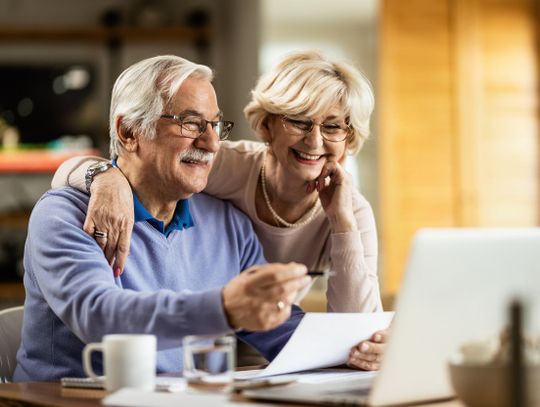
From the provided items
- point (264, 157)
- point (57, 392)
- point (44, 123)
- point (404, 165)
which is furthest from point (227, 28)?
point (57, 392)

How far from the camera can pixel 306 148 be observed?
6.96 feet

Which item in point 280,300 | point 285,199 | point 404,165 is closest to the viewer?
point 280,300

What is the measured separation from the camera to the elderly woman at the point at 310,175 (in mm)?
2057

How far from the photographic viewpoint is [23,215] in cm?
536

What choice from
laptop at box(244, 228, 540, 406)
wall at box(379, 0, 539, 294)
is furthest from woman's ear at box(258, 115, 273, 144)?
wall at box(379, 0, 539, 294)

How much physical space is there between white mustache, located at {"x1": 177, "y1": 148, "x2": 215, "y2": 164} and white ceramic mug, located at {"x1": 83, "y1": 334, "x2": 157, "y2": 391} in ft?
1.98

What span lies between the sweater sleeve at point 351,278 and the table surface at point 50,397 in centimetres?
74

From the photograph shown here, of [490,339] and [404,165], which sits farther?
[404,165]

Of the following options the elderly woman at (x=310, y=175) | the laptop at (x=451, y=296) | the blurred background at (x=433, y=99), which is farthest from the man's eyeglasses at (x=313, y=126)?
the blurred background at (x=433, y=99)

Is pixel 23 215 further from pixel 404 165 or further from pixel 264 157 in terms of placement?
pixel 264 157

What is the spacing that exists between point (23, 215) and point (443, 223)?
2516 millimetres

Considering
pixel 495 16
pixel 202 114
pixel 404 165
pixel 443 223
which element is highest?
pixel 495 16

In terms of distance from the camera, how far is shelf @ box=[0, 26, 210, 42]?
217 inches

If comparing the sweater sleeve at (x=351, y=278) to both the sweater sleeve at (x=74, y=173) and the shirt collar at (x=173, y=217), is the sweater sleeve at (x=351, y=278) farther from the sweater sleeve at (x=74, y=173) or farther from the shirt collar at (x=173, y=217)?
the sweater sleeve at (x=74, y=173)
